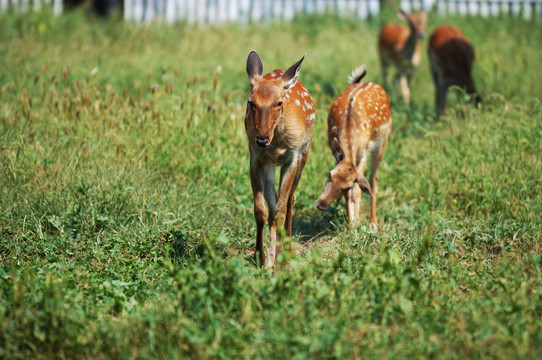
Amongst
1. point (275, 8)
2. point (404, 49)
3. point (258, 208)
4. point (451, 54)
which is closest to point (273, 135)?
point (258, 208)

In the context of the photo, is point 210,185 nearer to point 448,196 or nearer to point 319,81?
point 448,196

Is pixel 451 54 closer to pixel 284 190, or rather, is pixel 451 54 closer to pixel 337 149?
pixel 337 149

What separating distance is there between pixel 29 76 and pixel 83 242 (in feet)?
12.6

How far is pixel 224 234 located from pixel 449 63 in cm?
661

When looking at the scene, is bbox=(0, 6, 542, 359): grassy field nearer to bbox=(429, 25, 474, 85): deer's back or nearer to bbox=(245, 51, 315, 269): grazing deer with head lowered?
bbox=(245, 51, 315, 269): grazing deer with head lowered

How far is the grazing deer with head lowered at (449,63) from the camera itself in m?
10.5

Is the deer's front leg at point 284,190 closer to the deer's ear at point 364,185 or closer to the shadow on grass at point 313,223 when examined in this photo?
the deer's ear at point 364,185

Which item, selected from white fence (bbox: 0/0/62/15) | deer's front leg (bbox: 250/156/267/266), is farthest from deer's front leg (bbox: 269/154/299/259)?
white fence (bbox: 0/0/62/15)

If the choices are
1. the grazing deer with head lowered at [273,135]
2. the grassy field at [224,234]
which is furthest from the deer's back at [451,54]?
the grazing deer with head lowered at [273,135]

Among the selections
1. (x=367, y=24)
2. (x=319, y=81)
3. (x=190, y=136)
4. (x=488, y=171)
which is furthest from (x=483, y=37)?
(x=190, y=136)

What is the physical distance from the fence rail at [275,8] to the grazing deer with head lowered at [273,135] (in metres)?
9.69

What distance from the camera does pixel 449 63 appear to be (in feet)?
35.7

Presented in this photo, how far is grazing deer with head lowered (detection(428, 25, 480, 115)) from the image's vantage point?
1048cm

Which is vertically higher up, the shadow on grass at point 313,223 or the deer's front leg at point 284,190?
the deer's front leg at point 284,190
